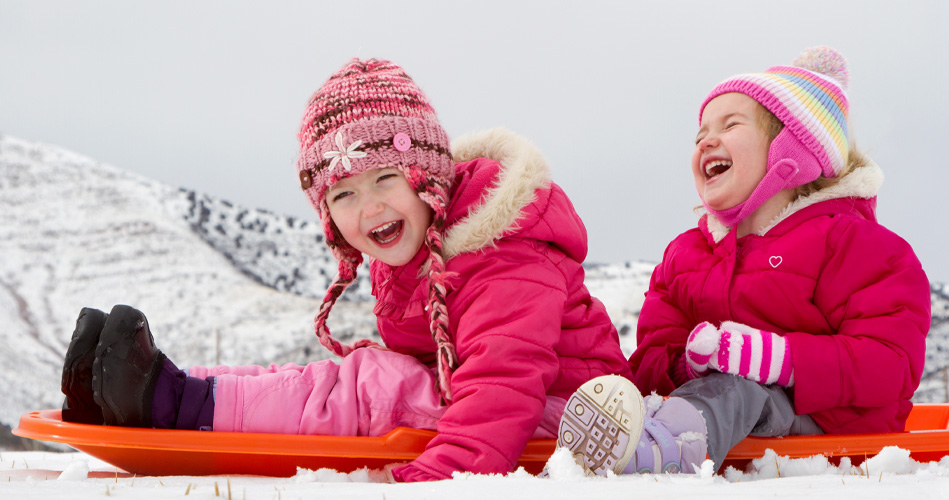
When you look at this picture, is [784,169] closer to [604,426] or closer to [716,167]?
[716,167]

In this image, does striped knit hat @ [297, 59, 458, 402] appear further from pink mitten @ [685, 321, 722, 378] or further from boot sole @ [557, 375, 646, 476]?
pink mitten @ [685, 321, 722, 378]

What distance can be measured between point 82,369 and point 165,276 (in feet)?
10.6

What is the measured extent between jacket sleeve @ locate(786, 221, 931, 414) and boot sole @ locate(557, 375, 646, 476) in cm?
56

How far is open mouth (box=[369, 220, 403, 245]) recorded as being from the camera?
1.72m

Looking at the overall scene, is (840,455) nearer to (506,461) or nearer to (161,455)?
(506,461)

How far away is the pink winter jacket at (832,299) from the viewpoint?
1658 millimetres

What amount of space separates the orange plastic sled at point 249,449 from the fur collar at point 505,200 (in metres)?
0.40

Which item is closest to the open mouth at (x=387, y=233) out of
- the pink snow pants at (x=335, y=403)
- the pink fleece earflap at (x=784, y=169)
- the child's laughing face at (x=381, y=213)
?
the child's laughing face at (x=381, y=213)

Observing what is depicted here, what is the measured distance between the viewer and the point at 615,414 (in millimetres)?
1304

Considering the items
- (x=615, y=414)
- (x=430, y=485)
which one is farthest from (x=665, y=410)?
(x=430, y=485)

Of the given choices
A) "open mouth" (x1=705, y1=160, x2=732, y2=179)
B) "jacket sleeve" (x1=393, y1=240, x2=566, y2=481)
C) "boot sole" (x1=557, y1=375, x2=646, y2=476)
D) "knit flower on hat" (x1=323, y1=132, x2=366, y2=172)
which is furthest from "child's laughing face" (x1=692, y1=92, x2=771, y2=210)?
"knit flower on hat" (x1=323, y1=132, x2=366, y2=172)

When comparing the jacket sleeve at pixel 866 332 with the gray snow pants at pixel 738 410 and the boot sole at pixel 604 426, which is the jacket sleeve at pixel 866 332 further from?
the boot sole at pixel 604 426

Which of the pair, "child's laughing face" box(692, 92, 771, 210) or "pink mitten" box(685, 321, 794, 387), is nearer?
"pink mitten" box(685, 321, 794, 387)

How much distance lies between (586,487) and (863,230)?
101 centimetres
